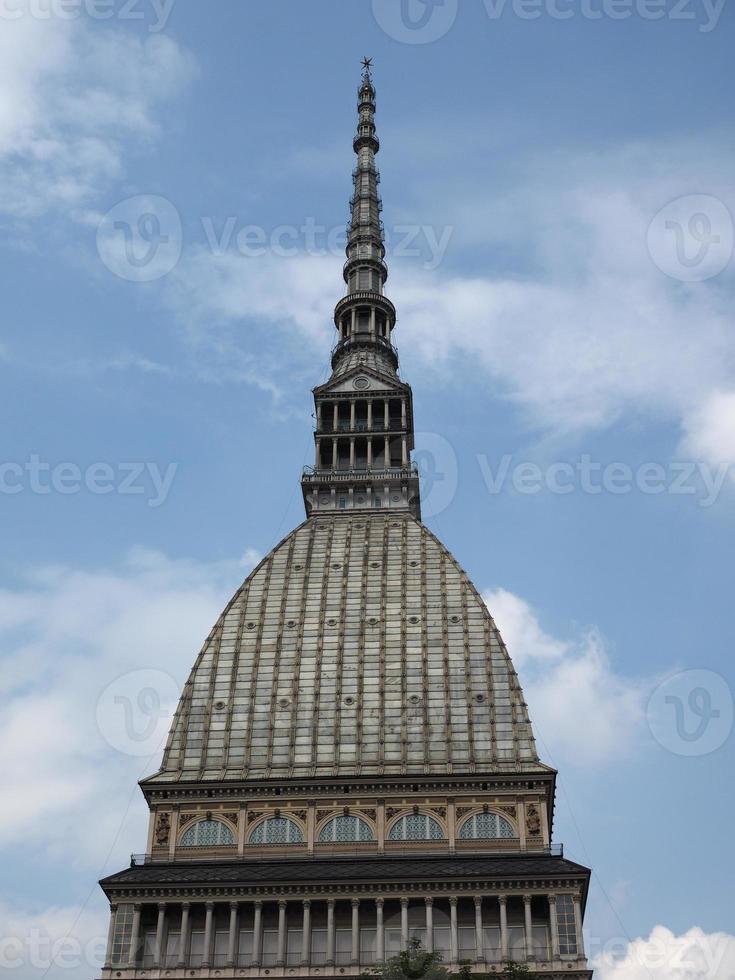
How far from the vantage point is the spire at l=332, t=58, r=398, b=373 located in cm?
12825

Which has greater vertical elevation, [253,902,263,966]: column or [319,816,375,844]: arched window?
[319,816,375,844]: arched window

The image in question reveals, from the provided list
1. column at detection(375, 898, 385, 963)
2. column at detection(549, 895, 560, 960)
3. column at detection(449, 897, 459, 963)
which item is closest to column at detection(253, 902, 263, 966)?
column at detection(375, 898, 385, 963)

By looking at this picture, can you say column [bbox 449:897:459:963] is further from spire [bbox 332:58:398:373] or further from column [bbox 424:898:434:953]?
spire [bbox 332:58:398:373]

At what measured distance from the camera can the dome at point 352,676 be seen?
91.6 m

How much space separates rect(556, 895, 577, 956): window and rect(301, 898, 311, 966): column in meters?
13.9

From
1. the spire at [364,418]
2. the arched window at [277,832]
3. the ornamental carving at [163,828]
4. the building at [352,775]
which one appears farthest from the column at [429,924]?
the spire at [364,418]

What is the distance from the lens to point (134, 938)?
80.2m

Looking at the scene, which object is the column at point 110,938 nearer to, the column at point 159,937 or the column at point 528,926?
the column at point 159,937

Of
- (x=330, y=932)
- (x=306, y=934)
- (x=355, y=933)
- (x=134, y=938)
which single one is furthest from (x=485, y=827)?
(x=134, y=938)

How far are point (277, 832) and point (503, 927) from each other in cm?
1577

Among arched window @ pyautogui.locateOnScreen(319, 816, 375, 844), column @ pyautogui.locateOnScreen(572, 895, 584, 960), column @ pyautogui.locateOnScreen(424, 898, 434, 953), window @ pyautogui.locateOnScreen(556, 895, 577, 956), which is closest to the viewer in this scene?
column @ pyautogui.locateOnScreen(572, 895, 584, 960)

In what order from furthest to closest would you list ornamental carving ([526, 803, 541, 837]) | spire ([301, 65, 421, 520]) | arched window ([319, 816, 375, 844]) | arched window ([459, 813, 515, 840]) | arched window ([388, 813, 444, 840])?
spire ([301, 65, 421, 520]) < arched window ([319, 816, 375, 844]) < arched window ([388, 813, 444, 840]) < arched window ([459, 813, 515, 840]) < ornamental carving ([526, 803, 541, 837])

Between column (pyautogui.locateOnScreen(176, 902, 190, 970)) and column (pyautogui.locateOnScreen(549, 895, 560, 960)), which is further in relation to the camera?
column (pyautogui.locateOnScreen(176, 902, 190, 970))

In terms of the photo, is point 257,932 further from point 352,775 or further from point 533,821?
point 533,821
